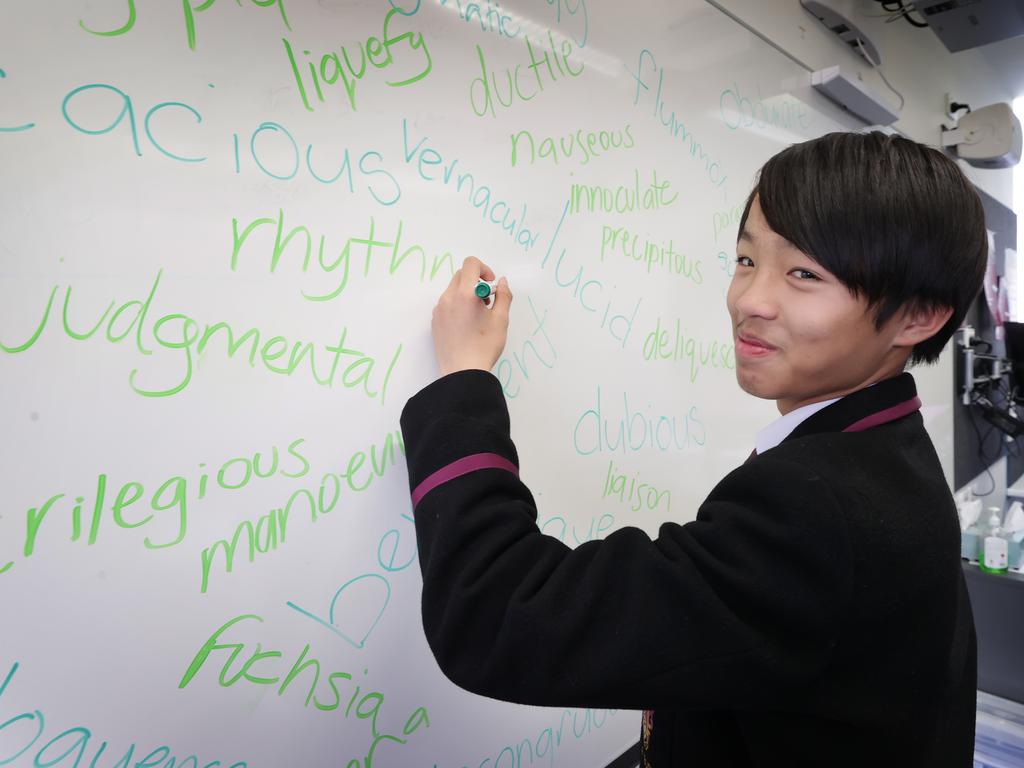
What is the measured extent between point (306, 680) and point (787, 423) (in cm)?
51

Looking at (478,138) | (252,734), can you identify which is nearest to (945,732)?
(252,734)

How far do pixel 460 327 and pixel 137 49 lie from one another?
349 mm

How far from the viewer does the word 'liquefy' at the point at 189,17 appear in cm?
47

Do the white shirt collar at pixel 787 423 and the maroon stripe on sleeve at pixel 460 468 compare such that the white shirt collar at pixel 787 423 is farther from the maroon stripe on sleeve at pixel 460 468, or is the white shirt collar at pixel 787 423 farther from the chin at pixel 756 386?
the maroon stripe on sleeve at pixel 460 468

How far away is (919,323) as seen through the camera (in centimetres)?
55

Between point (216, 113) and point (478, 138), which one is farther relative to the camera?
point (478, 138)

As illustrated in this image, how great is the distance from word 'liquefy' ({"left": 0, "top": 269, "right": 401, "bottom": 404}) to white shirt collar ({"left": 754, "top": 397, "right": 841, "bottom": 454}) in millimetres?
382

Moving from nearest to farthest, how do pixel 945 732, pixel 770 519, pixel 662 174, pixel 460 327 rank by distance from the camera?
pixel 770 519, pixel 945 732, pixel 460 327, pixel 662 174

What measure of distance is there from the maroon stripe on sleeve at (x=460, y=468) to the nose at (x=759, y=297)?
0.26m

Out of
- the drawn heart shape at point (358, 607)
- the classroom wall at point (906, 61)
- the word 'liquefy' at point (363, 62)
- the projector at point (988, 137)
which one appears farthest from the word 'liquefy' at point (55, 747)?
the projector at point (988, 137)

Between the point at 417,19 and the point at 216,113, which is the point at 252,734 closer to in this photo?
the point at 216,113

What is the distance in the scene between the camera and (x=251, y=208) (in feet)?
1.80

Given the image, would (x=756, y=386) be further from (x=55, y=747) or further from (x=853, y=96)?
(x=853, y=96)

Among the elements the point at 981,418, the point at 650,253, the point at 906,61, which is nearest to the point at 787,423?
the point at 650,253
